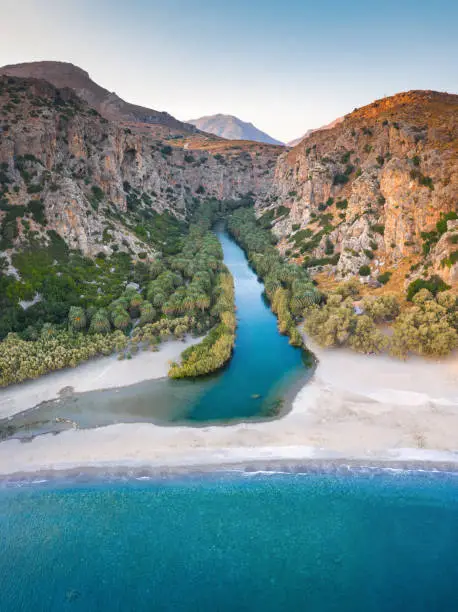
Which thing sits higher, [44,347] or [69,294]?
[69,294]

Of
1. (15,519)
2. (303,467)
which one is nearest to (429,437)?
(303,467)

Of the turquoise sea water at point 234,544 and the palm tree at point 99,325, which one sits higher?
the palm tree at point 99,325

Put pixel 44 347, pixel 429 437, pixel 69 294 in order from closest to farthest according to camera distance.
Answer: pixel 429 437 → pixel 44 347 → pixel 69 294

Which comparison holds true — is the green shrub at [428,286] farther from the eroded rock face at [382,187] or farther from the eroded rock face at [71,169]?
the eroded rock face at [71,169]

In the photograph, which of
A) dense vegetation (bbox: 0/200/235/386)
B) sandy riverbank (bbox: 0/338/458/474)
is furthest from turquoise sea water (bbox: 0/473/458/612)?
dense vegetation (bbox: 0/200/235/386)

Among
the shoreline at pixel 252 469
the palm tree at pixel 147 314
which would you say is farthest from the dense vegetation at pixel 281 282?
the shoreline at pixel 252 469

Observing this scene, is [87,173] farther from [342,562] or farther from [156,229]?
[342,562]

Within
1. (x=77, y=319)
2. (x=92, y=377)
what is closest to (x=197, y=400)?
(x=92, y=377)
